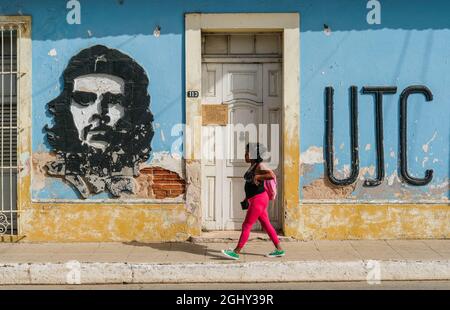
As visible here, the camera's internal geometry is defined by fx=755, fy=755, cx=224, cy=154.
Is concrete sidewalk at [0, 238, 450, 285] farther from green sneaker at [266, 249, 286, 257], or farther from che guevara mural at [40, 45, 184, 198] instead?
che guevara mural at [40, 45, 184, 198]

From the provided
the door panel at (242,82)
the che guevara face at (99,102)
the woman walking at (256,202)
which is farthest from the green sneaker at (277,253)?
the che guevara face at (99,102)

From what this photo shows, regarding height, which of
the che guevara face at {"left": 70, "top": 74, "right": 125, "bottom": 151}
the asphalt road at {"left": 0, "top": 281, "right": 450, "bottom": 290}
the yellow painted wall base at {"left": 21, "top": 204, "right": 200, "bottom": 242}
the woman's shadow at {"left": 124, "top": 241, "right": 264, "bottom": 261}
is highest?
the che guevara face at {"left": 70, "top": 74, "right": 125, "bottom": 151}

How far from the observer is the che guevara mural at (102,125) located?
34.4 ft

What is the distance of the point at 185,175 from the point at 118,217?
3.60ft

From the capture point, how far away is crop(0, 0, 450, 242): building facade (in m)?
10.4

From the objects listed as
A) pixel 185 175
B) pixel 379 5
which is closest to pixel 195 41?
pixel 185 175

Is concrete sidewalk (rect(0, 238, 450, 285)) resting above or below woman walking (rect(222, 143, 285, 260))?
below

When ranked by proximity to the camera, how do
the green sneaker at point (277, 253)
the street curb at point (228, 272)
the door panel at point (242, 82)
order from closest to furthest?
the street curb at point (228, 272)
the green sneaker at point (277, 253)
the door panel at point (242, 82)

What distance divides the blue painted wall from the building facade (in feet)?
0.05

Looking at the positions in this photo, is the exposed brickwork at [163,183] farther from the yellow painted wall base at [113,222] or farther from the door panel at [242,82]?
the door panel at [242,82]

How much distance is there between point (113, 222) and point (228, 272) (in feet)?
7.60

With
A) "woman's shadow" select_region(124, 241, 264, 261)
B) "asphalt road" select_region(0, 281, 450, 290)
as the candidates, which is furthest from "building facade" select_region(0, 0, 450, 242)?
"asphalt road" select_region(0, 281, 450, 290)

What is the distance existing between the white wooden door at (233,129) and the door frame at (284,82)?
32 centimetres

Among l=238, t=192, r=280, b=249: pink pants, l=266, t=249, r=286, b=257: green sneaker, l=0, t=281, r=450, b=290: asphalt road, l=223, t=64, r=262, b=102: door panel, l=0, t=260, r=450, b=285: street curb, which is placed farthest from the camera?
l=223, t=64, r=262, b=102: door panel
